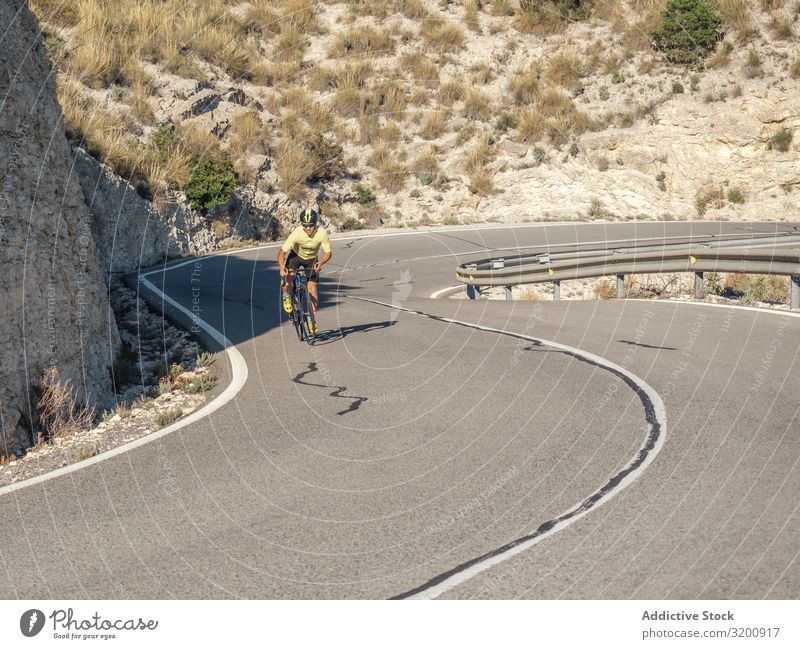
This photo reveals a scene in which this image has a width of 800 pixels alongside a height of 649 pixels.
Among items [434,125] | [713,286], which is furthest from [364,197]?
[713,286]

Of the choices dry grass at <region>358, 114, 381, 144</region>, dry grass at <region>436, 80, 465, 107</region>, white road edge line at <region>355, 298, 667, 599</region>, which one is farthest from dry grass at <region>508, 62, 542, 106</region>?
white road edge line at <region>355, 298, 667, 599</region>

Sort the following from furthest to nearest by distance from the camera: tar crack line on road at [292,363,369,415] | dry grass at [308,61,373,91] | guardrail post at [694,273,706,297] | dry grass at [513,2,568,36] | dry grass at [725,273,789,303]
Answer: dry grass at [513,2,568,36] → dry grass at [308,61,373,91] → guardrail post at [694,273,706,297] → dry grass at [725,273,789,303] → tar crack line on road at [292,363,369,415]

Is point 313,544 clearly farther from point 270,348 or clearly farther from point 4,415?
point 270,348

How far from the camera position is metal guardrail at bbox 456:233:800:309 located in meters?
15.4

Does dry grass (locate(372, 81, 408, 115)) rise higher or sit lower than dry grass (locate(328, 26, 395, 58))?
lower

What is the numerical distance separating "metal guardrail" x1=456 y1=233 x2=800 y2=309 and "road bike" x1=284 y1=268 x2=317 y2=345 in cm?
748

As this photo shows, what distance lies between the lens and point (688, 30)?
40.6 m

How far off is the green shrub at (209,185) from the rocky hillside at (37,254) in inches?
767

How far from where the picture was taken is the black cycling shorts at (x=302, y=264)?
44.9 ft

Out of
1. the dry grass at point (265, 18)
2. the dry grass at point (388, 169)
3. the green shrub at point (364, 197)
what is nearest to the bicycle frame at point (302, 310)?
the green shrub at point (364, 197)

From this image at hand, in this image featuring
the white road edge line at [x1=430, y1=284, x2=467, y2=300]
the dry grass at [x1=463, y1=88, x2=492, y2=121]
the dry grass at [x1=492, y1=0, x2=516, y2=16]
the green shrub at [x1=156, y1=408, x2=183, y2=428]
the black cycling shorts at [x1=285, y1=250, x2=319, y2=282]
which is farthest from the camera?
the dry grass at [x1=492, y1=0, x2=516, y2=16]

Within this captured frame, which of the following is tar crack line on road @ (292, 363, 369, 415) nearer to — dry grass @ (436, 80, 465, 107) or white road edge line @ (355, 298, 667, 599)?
white road edge line @ (355, 298, 667, 599)

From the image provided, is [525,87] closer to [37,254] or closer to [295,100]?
[295,100]

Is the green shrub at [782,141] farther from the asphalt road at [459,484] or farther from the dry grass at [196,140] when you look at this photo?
the asphalt road at [459,484]
